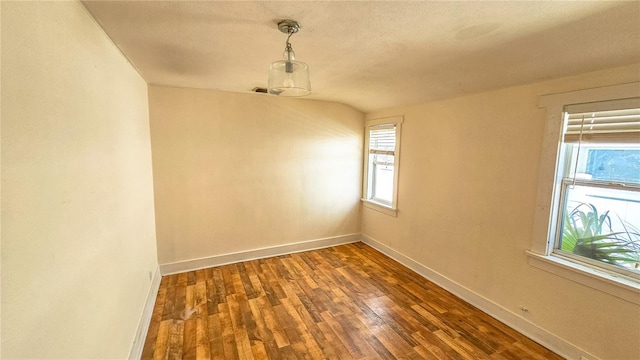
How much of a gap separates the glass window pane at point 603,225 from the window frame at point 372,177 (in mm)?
1794

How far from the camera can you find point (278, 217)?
3736 mm

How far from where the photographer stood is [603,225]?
1.88 metres

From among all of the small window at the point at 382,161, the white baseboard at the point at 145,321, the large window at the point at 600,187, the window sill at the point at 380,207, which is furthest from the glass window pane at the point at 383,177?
the white baseboard at the point at 145,321

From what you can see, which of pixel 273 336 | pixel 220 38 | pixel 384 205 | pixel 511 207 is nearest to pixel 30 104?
pixel 220 38

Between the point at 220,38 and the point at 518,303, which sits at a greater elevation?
the point at 220,38

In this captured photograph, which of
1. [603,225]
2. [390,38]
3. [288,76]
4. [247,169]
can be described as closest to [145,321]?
[247,169]

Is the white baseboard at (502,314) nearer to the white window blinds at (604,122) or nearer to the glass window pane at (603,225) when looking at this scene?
the glass window pane at (603,225)

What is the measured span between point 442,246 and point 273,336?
2023 mm

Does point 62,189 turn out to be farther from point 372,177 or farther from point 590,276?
point 372,177

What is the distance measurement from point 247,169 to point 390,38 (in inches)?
95.8

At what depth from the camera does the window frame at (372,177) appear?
353cm

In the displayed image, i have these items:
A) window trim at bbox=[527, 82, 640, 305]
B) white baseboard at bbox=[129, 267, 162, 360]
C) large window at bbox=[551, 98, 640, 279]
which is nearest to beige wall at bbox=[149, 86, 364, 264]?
white baseboard at bbox=[129, 267, 162, 360]

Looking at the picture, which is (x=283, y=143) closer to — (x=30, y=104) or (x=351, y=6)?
(x=351, y=6)

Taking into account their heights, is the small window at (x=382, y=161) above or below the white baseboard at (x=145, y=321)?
above
